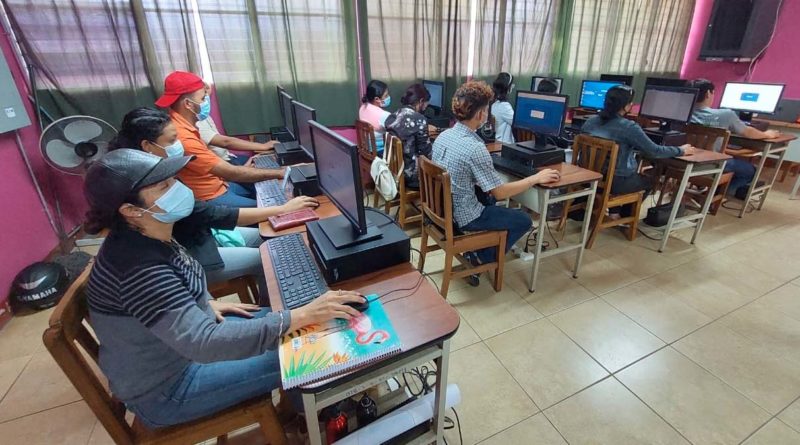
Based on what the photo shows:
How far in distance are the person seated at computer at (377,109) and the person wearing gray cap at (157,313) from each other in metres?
2.43

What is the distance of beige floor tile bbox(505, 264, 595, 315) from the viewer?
7.12ft

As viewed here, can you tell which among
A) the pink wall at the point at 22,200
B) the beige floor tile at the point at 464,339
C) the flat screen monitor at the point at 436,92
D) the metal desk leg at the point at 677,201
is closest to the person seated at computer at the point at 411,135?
the flat screen monitor at the point at 436,92

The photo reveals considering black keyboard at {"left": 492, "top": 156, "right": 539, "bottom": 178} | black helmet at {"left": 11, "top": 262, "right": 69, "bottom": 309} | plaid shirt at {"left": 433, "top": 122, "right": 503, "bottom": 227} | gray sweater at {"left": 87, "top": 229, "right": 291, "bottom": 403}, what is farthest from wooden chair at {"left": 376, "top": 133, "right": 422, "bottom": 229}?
black helmet at {"left": 11, "top": 262, "right": 69, "bottom": 309}

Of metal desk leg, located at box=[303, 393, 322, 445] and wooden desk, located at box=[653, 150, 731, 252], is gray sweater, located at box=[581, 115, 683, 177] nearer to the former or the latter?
wooden desk, located at box=[653, 150, 731, 252]

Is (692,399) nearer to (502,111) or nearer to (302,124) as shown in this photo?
(302,124)

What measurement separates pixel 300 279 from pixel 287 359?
1.08ft

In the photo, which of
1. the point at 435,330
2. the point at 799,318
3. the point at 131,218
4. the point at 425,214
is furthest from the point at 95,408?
the point at 799,318

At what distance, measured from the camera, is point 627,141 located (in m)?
2.52

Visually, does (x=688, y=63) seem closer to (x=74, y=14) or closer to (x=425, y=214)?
(x=425, y=214)

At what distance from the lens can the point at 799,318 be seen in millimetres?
2020

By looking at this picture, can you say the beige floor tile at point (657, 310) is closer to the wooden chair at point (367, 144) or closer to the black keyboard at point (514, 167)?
the black keyboard at point (514, 167)

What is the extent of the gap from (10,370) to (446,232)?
7.82 feet

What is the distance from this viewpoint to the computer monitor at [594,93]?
417 centimetres

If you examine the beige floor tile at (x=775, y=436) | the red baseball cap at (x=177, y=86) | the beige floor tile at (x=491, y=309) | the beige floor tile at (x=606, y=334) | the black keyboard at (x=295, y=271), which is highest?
the red baseball cap at (x=177, y=86)
